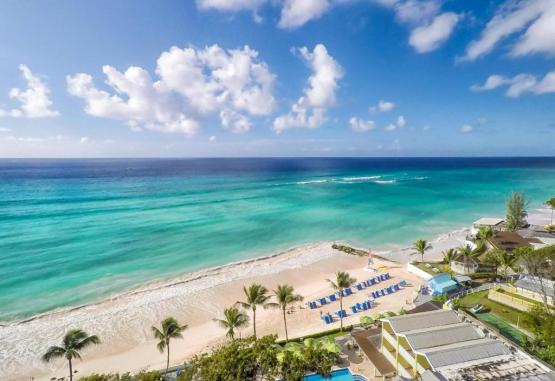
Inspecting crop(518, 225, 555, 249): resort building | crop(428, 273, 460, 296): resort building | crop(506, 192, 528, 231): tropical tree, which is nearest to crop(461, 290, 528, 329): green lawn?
crop(428, 273, 460, 296): resort building

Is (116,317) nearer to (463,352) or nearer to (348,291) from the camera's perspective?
(348,291)

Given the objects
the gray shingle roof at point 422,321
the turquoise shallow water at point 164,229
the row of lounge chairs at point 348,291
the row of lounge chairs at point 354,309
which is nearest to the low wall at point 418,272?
the row of lounge chairs at point 348,291

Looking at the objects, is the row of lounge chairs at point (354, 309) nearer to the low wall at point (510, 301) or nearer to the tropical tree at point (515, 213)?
the low wall at point (510, 301)

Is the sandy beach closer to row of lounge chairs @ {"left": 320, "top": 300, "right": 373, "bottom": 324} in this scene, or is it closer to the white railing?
row of lounge chairs @ {"left": 320, "top": 300, "right": 373, "bottom": 324}

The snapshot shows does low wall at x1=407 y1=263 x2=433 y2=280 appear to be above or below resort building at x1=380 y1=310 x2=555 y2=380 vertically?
below

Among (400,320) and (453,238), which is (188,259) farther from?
(453,238)

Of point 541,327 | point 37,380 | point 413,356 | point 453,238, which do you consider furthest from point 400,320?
point 453,238

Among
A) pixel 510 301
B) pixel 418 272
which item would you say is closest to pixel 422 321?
pixel 510 301
